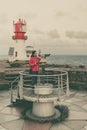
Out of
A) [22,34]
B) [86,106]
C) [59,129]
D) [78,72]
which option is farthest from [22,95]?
[22,34]

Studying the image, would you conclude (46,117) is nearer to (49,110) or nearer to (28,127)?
(49,110)

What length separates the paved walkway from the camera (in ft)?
26.2

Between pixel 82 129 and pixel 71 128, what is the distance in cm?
37

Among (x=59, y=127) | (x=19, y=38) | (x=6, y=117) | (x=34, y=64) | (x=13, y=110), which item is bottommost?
(x=59, y=127)

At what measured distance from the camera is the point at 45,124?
8250mm

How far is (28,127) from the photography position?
7.99 m

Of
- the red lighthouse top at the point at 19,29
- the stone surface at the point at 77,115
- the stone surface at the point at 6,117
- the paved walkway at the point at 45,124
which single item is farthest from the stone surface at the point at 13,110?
the red lighthouse top at the point at 19,29

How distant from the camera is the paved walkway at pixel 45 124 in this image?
26.2 feet

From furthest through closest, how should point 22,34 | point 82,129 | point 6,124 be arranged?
point 22,34
point 6,124
point 82,129

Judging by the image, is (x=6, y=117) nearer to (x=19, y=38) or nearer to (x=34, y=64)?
(x=34, y=64)

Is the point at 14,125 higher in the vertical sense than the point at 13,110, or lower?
lower

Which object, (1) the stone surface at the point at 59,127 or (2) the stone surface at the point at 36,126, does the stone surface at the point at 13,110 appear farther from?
(1) the stone surface at the point at 59,127

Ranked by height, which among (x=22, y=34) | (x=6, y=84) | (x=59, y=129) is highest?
(x=22, y=34)

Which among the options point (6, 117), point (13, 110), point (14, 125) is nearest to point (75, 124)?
point (14, 125)
